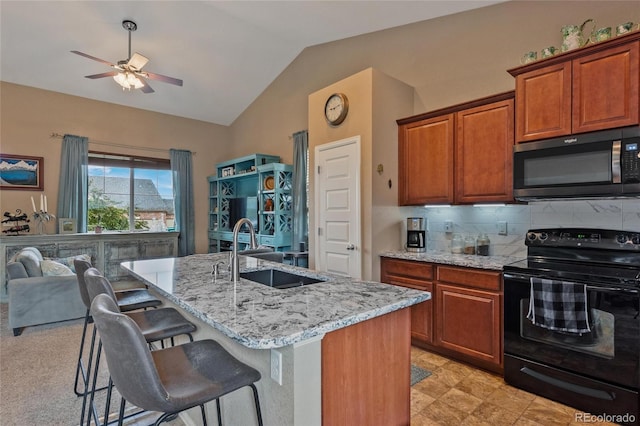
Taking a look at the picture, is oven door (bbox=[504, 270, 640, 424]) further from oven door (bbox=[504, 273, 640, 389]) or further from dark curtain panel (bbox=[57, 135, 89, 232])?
dark curtain panel (bbox=[57, 135, 89, 232])

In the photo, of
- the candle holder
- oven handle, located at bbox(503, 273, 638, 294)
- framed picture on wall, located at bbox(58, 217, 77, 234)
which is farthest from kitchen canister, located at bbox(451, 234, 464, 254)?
the candle holder

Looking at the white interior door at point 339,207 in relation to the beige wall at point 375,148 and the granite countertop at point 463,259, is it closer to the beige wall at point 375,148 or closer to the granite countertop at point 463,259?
the beige wall at point 375,148

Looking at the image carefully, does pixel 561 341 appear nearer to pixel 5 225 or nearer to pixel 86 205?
pixel 86 205

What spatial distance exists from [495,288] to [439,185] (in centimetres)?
114

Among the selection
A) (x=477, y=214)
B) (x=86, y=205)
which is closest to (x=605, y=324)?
(x=477, y=214)

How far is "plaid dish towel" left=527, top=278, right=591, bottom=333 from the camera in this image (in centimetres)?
213

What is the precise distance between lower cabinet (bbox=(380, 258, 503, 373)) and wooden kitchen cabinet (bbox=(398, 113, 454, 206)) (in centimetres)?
75

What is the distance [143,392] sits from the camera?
104 centimetres

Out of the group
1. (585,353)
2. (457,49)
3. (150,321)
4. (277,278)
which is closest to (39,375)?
(150,321)

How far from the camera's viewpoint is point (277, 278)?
2.32 metres

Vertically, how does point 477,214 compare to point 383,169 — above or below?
below

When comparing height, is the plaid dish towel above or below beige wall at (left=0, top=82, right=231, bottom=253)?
below

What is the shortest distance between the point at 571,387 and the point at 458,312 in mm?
868

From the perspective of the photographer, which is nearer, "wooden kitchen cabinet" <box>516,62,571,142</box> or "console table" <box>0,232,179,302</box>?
"wooden kitchen cabinet" <box>516,62,571,142</box>
